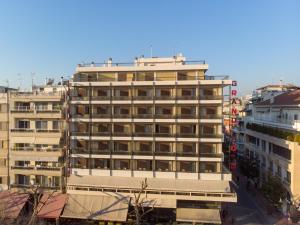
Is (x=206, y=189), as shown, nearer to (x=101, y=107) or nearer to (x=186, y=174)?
(x=186, y=174)

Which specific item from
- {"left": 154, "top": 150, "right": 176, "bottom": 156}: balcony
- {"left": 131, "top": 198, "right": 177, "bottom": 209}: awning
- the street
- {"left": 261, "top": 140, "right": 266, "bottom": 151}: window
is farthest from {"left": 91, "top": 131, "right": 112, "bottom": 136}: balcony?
{"left": 261, "top": 140, "right": 266, "bottom": 151}: window

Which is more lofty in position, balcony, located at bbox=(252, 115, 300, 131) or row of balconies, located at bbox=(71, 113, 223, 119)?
row of balconies, located at bbox=(71, 113, 223, 119)

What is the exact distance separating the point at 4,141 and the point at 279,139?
1447 inches

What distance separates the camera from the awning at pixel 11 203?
38156 mm

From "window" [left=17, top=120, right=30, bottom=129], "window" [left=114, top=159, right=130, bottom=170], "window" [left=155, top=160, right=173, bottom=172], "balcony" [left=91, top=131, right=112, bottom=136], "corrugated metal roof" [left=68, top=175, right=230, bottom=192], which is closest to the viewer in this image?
"corrugated metal roof" [left=68, top=175, right=230, bottom=192]

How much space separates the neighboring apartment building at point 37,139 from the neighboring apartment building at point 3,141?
93 centimetres

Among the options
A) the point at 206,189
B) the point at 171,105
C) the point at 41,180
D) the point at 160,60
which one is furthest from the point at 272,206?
the point at 41,180

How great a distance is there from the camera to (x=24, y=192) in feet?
140

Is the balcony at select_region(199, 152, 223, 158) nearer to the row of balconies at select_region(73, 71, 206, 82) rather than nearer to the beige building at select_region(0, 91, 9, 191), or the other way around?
the row of balconies at select_region(73, 71, 206, 82)

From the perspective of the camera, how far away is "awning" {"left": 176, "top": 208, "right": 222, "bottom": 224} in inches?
1450

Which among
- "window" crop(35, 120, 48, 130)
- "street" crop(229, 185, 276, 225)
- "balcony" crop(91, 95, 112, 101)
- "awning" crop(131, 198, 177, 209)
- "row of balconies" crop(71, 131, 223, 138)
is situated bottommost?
"street" crop(229, 185, 276, 225)

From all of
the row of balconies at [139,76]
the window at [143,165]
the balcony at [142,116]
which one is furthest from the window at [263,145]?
the balcony at [142,116]

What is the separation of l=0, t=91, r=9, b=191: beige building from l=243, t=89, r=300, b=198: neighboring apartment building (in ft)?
120

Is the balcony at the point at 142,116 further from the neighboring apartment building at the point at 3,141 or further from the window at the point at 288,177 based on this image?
the window at the point at 288,177
